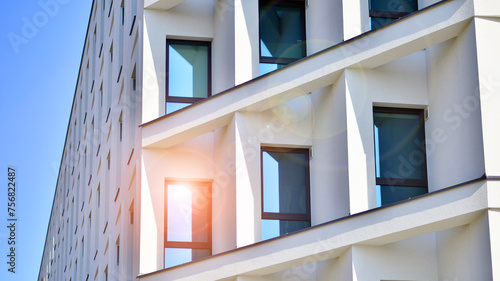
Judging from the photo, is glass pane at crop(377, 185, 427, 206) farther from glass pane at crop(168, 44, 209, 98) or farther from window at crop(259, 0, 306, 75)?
glass pane at crop(168, 44, 209, 98)

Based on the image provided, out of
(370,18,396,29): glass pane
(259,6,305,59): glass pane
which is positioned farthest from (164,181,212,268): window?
(370,18,396,29): glass pane

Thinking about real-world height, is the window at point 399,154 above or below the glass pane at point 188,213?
above

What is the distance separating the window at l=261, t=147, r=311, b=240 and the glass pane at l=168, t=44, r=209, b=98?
241 cm

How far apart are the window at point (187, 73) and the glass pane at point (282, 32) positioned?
1.45 meters

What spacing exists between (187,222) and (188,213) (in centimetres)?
20

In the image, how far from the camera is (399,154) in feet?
57.5

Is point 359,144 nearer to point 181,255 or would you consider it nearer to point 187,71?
point 181,255

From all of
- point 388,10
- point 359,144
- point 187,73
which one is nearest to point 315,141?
point 359,144

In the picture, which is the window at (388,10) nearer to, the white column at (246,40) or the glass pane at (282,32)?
the glass pane at (282,32)

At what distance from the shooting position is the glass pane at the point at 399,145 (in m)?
17.4

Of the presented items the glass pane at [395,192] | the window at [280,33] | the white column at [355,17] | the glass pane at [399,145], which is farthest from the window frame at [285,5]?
the glass pane at [395,192]

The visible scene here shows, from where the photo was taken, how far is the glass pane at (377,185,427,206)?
56.2 feet

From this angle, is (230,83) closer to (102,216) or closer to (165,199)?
(165,199)

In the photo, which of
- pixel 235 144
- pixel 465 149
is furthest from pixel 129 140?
pixel 465 149
